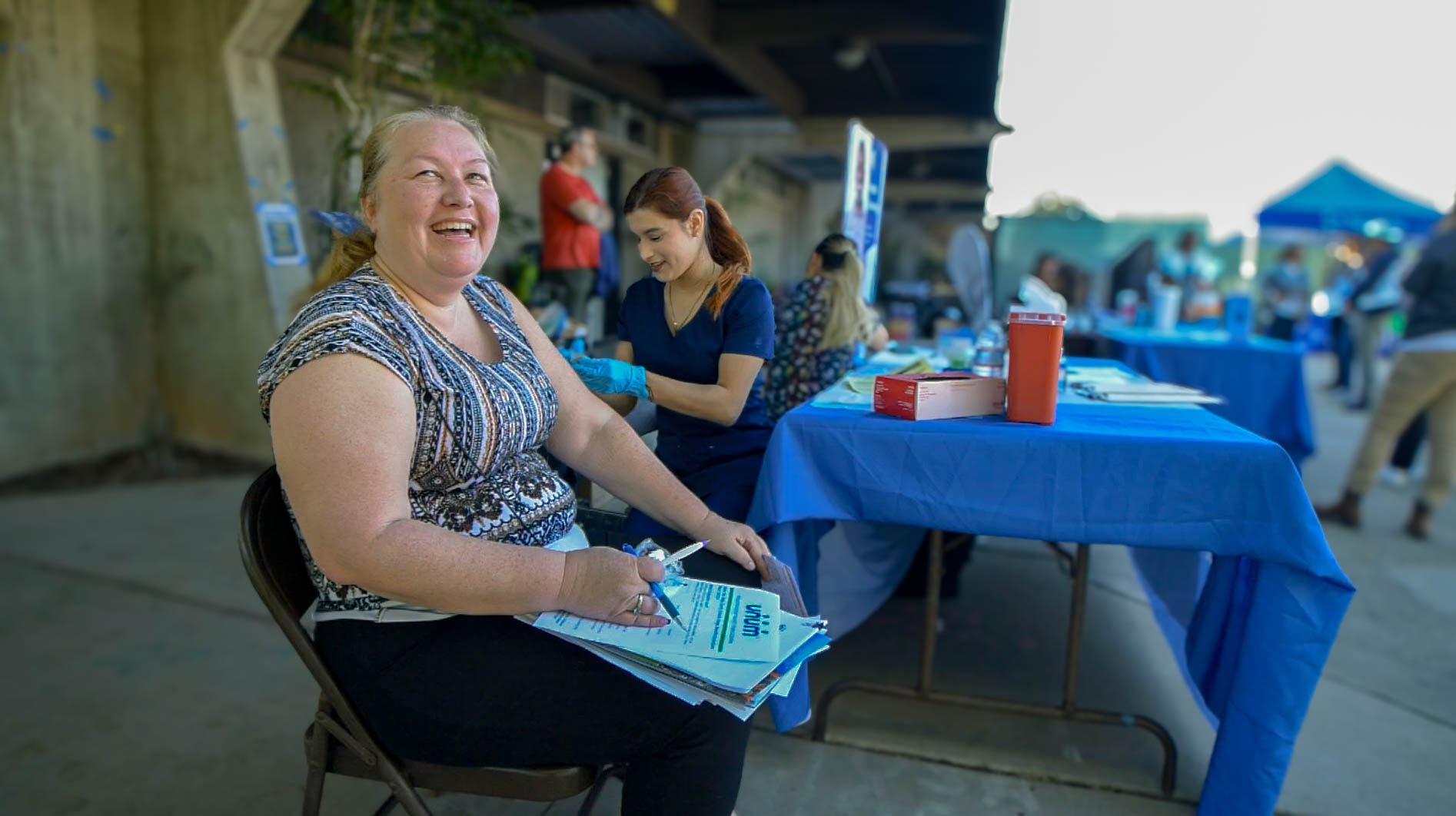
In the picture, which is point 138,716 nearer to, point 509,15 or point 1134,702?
point 1134,702

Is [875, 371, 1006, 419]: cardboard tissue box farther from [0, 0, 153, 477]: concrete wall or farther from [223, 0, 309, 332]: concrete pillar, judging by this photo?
[0, 0, 153, 477]: concrete wall

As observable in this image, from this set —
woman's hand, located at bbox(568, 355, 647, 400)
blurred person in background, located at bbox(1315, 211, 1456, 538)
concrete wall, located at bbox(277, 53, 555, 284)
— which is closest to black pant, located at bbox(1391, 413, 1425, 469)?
blurred person in background, located at bbox(1315, 211, 1456, 538)

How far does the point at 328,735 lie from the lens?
4.22 ft

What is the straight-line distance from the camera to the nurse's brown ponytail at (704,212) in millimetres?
2027

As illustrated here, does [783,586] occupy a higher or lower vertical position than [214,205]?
lower

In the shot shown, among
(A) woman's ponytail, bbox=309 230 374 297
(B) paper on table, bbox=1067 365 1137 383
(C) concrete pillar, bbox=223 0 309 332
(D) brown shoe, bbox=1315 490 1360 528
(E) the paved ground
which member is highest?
(C) concrete pillar, bbox=223 0 309 332

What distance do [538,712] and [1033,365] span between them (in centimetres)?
120

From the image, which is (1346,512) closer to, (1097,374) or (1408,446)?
(1408,446)

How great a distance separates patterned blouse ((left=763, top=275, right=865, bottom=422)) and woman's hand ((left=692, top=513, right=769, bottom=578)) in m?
1.25

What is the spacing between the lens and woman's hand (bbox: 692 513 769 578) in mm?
1544

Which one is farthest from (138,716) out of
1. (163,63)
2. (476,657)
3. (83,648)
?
(163,63)

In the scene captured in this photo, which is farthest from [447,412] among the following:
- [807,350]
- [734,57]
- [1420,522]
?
[734,57]

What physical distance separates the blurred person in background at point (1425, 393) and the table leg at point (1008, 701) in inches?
125

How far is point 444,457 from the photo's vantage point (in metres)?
1.24
